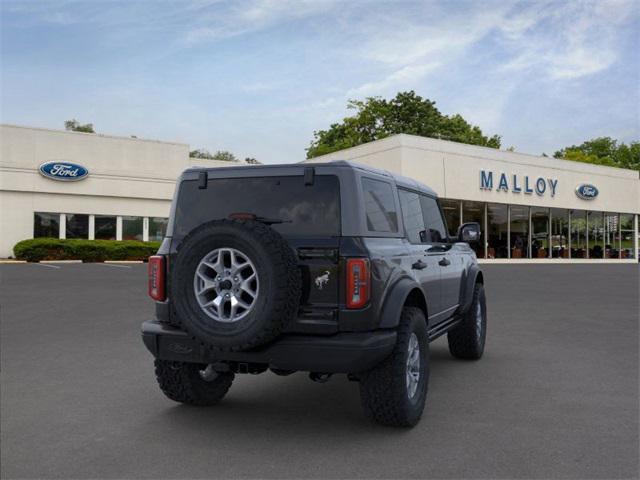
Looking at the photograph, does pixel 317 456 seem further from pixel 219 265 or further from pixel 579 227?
pixel 579 227

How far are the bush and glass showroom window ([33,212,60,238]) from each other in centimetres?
335

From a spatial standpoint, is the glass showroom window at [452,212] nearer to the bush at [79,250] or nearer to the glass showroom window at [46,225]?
the bush at [79,250]

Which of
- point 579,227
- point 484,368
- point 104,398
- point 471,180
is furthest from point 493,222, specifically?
point 104,398

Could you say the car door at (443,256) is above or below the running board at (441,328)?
above

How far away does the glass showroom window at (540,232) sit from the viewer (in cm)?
4231

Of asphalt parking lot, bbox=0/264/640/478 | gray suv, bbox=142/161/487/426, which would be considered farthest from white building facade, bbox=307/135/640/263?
gray suv, bbox=142/161/487/426

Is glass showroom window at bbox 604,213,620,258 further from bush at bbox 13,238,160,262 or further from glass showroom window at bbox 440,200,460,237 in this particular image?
bush at bbox 13,238,160,262

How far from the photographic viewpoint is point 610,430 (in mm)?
4504

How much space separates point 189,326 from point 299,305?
77 cm

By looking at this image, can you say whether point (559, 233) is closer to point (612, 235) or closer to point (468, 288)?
Result: point (612, 235)

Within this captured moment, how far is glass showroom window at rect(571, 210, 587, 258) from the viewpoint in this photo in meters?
45.0

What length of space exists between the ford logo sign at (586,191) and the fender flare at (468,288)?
39713mm

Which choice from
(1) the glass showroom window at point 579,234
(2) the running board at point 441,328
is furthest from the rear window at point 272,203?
(1) the glass showroom window at point 579,234

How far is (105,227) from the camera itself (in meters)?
37.3
